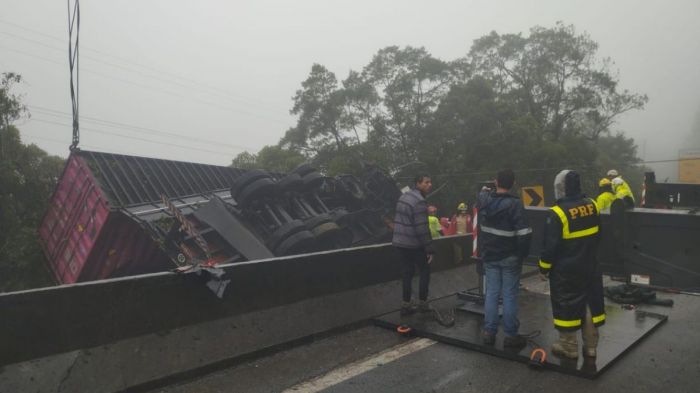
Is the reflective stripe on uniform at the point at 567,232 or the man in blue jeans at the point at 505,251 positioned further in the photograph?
the man in blue jeans at the point at 505,251

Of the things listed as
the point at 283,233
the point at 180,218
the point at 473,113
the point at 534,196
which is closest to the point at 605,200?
the point at 534,196

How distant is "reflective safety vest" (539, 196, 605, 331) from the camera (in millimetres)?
4059

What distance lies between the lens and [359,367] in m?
4.13

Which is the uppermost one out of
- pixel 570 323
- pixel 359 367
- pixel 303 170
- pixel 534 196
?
pixel 303 170

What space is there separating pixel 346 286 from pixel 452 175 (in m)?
24.4

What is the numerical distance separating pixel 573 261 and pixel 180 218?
→ 6325mm

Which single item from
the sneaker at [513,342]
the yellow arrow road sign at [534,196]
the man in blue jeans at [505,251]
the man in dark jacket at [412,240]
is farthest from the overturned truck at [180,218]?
the sneaker at [513,342]

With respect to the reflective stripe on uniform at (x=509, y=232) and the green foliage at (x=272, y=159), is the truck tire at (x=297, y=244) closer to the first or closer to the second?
the reflective stripe on uniform at (x=509, y=232)

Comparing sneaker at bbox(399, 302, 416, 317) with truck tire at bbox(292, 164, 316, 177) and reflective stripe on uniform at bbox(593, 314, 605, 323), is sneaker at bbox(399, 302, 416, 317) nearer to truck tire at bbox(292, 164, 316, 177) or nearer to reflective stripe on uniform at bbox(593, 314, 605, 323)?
reflective stripe on uniform at bbox(593, 314, 605, 323)

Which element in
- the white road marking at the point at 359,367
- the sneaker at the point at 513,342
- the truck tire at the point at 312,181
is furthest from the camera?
the truck tire at the point at 312,181

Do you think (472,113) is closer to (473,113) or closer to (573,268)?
(473,113)

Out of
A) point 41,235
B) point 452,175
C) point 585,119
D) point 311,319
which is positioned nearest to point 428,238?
point 311,319

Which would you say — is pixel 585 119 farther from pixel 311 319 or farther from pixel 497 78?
pixel 311 319

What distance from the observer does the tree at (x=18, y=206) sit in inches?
461
